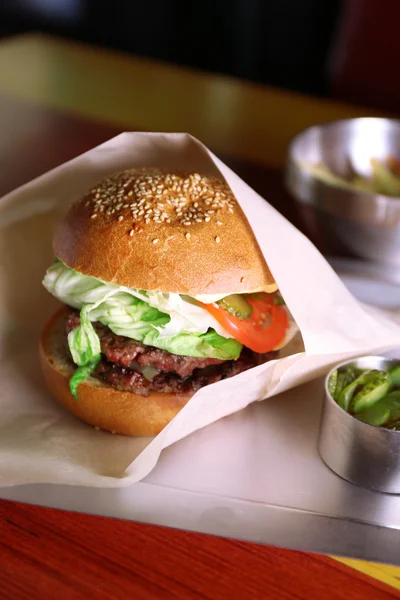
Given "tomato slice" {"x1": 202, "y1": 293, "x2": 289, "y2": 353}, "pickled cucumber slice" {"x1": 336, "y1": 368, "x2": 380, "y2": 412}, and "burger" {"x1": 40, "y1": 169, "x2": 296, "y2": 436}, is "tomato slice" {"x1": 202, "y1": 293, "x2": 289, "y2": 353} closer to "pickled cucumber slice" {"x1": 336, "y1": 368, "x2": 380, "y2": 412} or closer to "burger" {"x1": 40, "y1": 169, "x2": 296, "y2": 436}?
"burger" {"x1": 40, "y1": 169, "x2": 296, "y2": 436}

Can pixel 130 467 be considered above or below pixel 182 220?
below

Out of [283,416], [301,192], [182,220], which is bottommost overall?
[283,416]

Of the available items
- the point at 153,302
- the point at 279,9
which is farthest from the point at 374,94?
the point at 153,302

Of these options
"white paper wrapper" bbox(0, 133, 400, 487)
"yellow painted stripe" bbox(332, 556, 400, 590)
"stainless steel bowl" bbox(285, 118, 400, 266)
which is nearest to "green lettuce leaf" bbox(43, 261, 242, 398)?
"white paper wrapper" bbox(0, 133, 400, 487)

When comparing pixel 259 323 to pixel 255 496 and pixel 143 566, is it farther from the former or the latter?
pixel 143 566

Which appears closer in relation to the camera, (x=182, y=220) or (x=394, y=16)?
(x=182, y=220)

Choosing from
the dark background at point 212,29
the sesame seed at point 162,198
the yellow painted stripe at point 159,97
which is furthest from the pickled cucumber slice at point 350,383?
the dark background at point 212,29

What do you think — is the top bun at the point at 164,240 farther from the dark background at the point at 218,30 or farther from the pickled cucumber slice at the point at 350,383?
the dark background at the point at 218,30

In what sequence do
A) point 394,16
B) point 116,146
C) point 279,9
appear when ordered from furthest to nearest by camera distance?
point 279,9, point 394,16, point 116,146

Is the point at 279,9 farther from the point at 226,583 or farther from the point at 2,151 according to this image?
the point at 226,583
